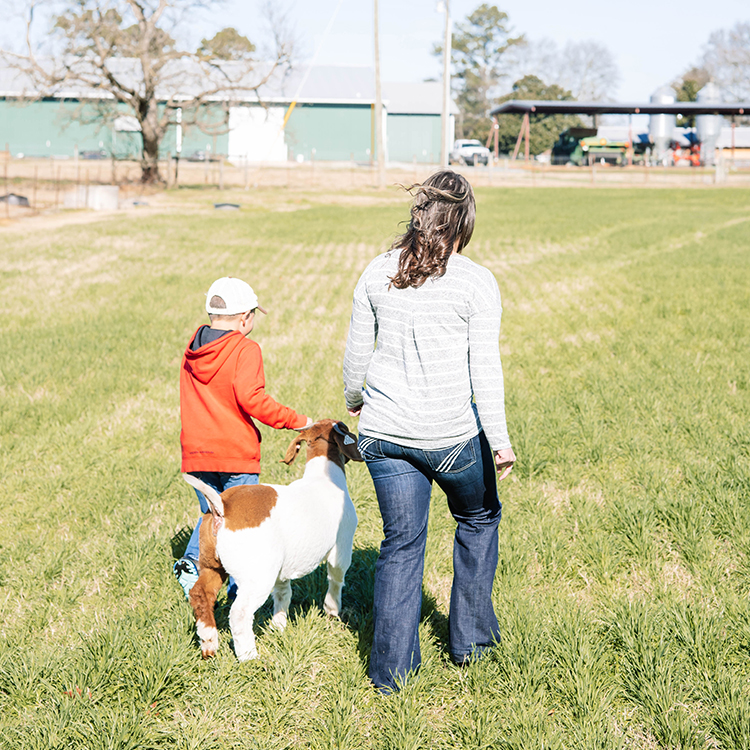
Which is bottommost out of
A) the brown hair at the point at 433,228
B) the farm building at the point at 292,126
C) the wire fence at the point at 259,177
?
the brown hair at the point at 433,228

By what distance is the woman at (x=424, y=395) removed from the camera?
9.52 feet

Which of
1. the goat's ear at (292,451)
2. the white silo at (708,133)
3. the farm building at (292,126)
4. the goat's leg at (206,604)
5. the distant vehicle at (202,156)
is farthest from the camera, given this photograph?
the white silo at (708,133)

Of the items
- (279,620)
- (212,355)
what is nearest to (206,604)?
(279,620)

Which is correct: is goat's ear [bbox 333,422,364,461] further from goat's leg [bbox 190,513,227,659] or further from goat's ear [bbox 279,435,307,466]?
goat's leg [bbox 190,513,227,659]

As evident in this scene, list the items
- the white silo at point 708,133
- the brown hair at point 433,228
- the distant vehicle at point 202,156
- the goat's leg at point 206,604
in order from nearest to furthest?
1. the brown hair at point 433,228
2. the goat's leg at point 206,604
3. the distant vehicle at point 202,156
4. the white silo at point 708,133

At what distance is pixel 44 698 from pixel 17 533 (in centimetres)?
183

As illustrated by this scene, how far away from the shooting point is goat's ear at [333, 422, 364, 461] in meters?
3.73

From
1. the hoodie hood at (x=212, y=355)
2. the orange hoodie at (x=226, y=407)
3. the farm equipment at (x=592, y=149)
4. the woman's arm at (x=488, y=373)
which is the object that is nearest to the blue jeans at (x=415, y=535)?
the woman's arm at (x=488, y=373)

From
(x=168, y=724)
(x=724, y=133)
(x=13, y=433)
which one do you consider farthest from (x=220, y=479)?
(x=724, y=133)

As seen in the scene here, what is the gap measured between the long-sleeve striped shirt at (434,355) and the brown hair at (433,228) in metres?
0.05

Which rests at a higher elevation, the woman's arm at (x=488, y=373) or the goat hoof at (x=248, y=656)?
the woman's arm at (x=488, y=373)

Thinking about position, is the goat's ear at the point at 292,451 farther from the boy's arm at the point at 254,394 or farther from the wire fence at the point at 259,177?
the wire fence at the point at 259,177

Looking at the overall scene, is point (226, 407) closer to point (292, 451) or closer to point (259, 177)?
point (292, 451)

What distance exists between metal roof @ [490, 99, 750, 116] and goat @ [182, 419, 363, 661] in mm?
53901
